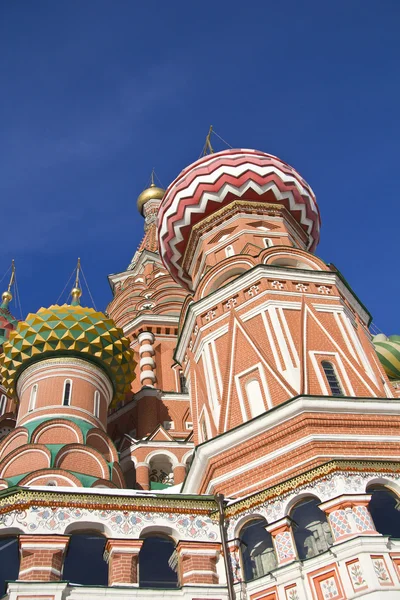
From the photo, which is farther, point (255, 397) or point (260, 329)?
point (260, 329)

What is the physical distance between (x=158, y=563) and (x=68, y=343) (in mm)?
8360

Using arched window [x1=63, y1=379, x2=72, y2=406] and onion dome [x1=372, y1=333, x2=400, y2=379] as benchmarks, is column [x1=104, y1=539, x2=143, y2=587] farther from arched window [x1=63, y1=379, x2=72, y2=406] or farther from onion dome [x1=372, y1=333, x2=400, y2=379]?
onion dome [x1=372, y1=333, x2=400, y2=379]

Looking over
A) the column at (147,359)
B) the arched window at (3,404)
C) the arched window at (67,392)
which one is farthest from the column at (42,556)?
the arched window at (3,404)

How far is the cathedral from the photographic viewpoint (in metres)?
8.63

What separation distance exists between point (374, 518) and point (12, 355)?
10.8 m

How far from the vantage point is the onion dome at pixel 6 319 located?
28256mm

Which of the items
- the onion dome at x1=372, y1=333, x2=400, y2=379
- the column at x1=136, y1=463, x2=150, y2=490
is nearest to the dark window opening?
the column at x1=136, y1=463, x2=150, y2=490

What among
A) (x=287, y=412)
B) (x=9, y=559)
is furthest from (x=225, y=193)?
(x=9, y=559)

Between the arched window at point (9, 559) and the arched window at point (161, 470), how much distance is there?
797 cm

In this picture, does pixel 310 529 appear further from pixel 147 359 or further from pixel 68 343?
pixel 147 359

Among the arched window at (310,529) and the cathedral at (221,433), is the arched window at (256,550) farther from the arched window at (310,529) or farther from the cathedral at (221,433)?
the arched window at (310,529)

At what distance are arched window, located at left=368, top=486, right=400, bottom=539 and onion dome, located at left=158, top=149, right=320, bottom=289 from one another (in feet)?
30.5

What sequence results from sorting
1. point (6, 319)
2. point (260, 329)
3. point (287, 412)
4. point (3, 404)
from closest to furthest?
point (287, 412)
point (260, 329)
point (3, 404)
point (6, 319)

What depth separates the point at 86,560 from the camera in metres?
9.02
